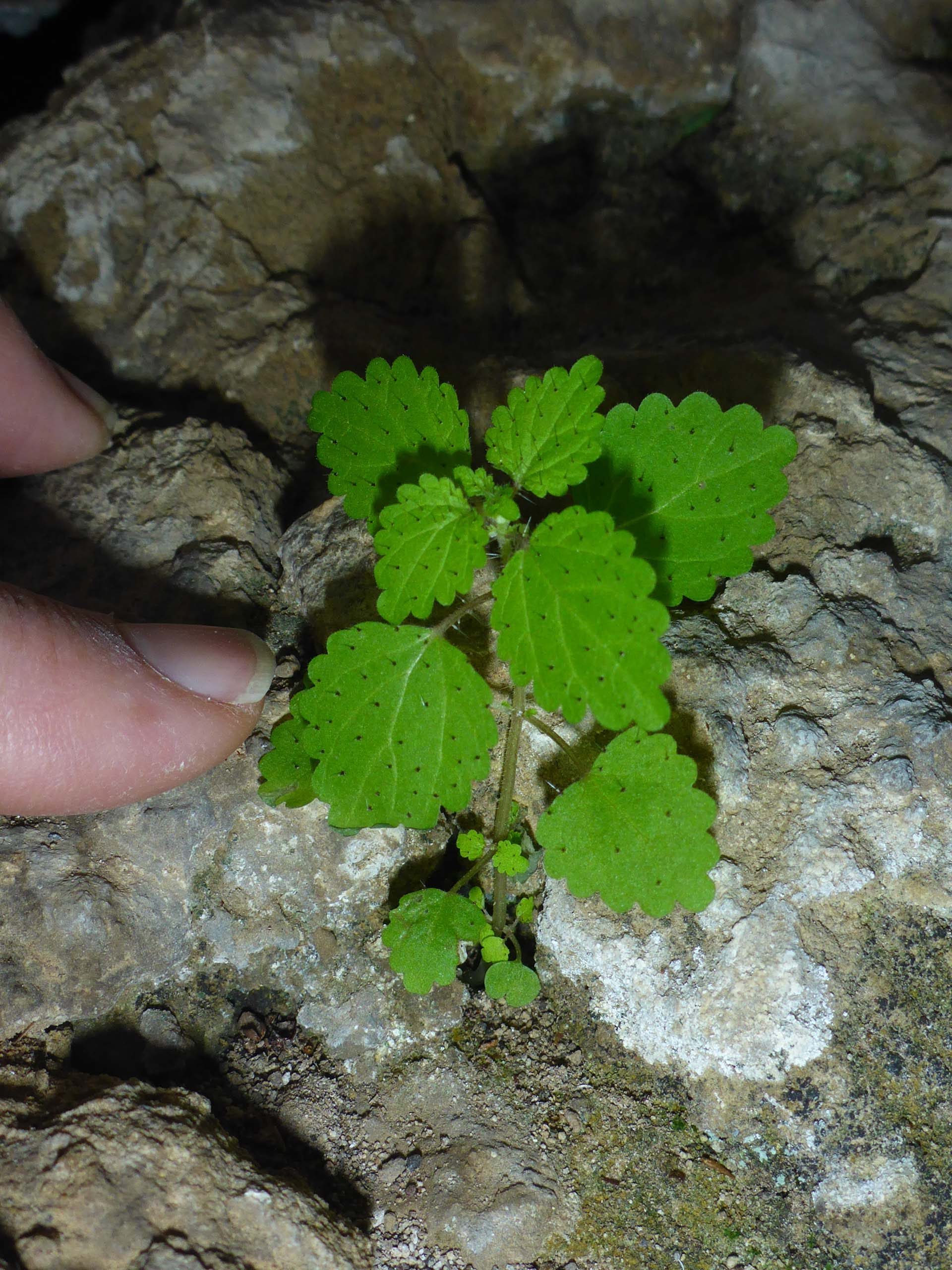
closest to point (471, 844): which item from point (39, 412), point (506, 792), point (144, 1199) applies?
point (506, 792)

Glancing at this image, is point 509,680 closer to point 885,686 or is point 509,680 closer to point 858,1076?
point 885,686

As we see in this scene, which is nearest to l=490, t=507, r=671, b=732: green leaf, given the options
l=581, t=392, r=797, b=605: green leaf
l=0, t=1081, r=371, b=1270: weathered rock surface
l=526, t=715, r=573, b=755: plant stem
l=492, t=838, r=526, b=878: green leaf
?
l=526, t=715, r=573, b=755: plant stem

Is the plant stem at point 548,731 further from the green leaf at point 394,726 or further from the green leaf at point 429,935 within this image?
the green leaf at point 429,935

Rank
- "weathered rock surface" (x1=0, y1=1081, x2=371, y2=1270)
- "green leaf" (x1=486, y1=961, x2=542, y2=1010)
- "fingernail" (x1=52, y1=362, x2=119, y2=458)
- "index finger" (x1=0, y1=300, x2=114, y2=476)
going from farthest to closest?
"fingernail" (x1=52, y1=362, x2=119, y2=458) → "index finger" (x1=0, y1=300, x2=114, y2=476) → "green leaf" (x1=486, y1=961, x2=542, y2=1010) → "weathered rock surface" (x1=0, y1=1081, x2=371, y2=1270)

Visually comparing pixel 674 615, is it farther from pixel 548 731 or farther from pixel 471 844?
pixel 471 844

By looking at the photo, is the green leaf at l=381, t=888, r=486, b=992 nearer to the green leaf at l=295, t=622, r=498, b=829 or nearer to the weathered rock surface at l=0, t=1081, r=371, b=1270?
the green leaf at l=295, t=622, r=498, b=829

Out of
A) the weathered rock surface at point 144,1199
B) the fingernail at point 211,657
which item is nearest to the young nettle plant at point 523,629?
the fingernail at point 211,657
